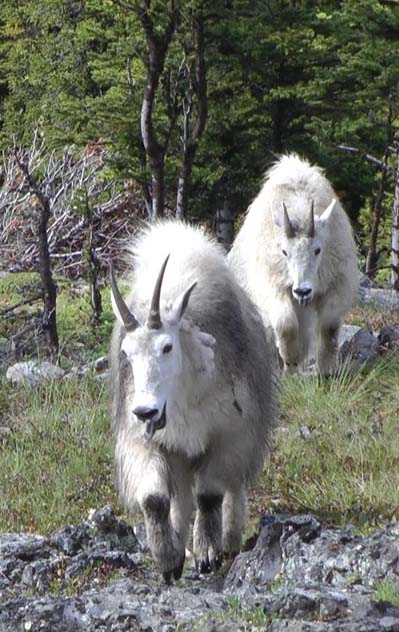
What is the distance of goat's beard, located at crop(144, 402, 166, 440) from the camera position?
5562 mm

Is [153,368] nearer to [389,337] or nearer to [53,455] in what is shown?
[53,455]

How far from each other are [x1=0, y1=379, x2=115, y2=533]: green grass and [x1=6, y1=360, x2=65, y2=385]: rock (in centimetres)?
15

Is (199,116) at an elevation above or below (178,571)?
above

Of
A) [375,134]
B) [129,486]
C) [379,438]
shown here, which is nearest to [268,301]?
[379,438]

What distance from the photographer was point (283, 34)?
15.4m

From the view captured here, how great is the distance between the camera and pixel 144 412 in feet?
18.0

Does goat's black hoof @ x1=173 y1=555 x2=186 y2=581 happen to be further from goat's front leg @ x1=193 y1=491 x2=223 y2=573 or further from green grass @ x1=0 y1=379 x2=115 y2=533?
green grass @ x1=0 y1=379 x2=115 y2=533

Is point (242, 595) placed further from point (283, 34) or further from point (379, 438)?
point (283, 34)

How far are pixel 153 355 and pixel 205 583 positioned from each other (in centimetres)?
122

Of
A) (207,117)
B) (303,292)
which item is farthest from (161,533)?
(207,117)

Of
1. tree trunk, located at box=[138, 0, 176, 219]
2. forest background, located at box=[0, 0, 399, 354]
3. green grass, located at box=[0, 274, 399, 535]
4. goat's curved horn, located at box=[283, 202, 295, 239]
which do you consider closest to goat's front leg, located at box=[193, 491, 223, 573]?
green grass, located at box=[0, 274, 399, 535]

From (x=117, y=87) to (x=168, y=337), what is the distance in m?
10.2

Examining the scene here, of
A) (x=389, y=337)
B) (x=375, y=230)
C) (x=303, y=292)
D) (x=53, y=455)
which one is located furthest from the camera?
(x=375, y=230)

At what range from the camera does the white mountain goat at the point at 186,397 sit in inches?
233
